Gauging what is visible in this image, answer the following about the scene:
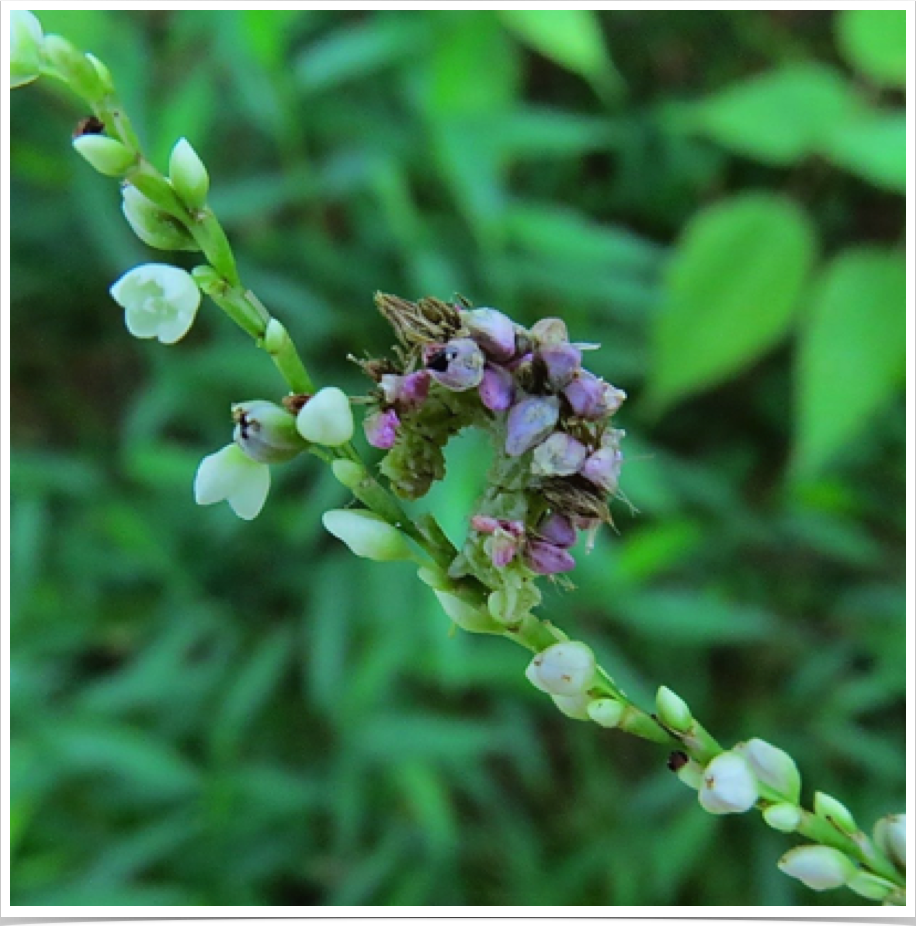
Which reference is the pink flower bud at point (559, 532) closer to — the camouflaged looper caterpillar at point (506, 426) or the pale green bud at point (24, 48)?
the camouflaged looper caterpillar at point (506, 426)

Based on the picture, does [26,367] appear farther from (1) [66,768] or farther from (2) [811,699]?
(2) [811,699]


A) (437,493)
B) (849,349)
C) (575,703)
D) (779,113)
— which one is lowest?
(437,493)

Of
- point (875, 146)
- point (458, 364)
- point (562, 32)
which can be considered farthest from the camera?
point (875, 146)

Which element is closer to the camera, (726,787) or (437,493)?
(726,787)

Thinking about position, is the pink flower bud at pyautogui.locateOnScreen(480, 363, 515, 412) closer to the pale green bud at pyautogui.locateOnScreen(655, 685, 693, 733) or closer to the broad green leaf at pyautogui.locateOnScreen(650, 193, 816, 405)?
the pale green bud at pyautogui.locateOnScreen(655, 685, 693, 733)

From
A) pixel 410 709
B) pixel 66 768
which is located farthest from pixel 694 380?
pixel 66 768

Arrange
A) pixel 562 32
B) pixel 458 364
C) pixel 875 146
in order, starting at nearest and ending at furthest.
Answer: pixel 458 364 → pixel 562 32 → pixel 875 146

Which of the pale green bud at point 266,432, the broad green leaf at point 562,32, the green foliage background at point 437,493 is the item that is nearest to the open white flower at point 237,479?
the pale green bud at point 266,432

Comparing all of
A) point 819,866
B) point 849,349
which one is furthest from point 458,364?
point 849,349

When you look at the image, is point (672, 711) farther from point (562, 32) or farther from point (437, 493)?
point (562, 32)
